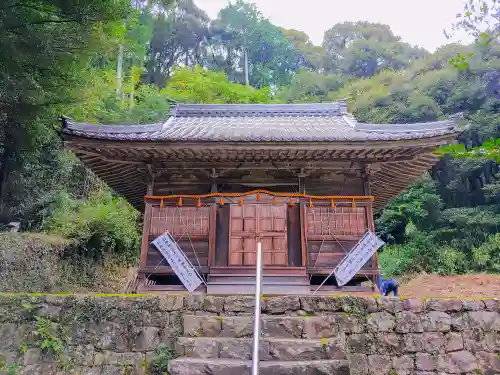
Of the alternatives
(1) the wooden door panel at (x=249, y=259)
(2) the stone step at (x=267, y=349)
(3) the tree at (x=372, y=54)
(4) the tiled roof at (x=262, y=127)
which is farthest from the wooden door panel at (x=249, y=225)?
(3) the tree at (x=372, y=54)

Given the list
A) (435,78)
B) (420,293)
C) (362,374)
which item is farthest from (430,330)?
(435,78)

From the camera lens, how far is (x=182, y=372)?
4.59 m

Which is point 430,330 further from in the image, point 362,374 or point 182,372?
point 182,372

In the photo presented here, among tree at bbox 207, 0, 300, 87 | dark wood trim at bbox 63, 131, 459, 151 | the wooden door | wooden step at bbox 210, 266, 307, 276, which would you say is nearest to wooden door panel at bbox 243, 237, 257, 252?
the wooden door

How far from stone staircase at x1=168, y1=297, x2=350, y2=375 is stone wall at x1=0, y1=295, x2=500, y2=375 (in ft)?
0.05

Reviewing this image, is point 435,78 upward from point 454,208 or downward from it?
upward

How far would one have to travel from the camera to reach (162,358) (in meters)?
5.18

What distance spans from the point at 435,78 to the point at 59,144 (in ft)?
79.3

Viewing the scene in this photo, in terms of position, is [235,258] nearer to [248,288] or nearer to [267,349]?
[248,288]

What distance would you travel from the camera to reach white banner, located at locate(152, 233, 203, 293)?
26.4 ft

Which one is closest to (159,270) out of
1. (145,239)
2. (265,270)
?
(145,239)

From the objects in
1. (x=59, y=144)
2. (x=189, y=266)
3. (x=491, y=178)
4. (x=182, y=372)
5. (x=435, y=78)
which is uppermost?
(x=435, y=78)

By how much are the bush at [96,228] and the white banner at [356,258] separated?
949 centimetres

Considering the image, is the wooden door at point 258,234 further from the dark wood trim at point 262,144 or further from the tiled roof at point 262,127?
the tiled roof at point 262,127
